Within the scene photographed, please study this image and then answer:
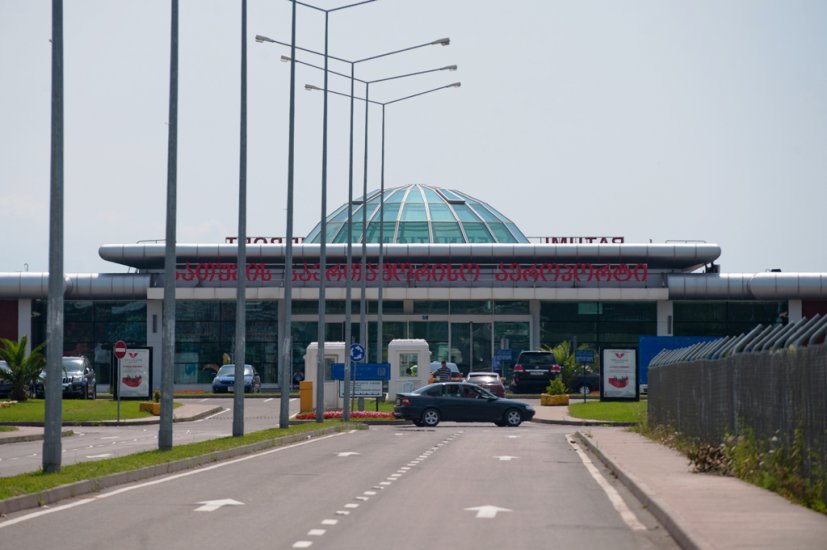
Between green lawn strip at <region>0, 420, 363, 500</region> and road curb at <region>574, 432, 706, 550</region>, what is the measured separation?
7.15m

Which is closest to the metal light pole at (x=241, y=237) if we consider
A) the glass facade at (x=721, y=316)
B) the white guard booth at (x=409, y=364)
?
the white guard booth at (x=409, y=364)

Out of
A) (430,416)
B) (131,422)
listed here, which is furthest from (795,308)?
(131,422)

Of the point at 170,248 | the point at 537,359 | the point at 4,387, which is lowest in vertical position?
the point at 4,387

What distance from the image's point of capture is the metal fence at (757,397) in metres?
16.1

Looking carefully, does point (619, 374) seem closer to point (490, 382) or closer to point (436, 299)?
point (490, 382)

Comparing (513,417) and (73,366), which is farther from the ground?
(73,366)

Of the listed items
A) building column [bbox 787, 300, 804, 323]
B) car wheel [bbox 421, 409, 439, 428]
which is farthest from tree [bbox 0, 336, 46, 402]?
building column [bbox 787, 300, 804, 323]

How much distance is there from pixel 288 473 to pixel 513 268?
6019 centimetres

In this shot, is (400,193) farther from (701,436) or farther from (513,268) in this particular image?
(701,436)

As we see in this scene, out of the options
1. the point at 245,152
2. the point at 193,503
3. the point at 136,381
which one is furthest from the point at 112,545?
the point at 136,381

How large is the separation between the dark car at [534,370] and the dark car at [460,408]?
22008mm

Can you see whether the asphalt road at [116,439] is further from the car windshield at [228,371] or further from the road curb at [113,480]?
the car windshield at [228,371]

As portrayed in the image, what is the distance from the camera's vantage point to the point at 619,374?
56.3m

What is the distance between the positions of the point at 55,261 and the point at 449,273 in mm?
62164
